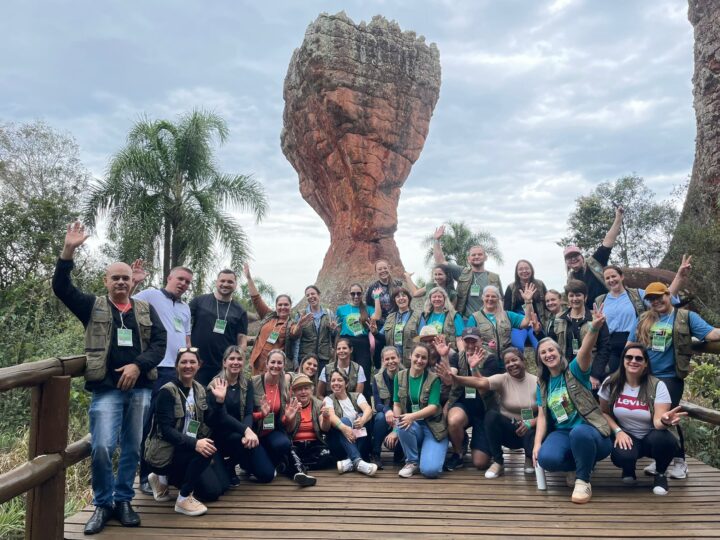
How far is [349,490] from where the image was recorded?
481cm

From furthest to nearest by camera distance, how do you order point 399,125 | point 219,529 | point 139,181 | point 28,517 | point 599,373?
point 399,125
point 139,181
point 599,373
point 219,529
point 28,517

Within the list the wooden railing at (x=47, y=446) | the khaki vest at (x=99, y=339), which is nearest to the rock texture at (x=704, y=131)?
the khaki vest at (x=99, y=339)

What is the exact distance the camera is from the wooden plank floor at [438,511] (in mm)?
3855

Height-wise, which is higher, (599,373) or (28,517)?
(599,373)

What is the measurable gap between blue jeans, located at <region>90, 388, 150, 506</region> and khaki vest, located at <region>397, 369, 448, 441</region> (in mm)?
2490

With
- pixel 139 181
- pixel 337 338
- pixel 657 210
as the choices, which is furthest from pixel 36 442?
pixel 657 210

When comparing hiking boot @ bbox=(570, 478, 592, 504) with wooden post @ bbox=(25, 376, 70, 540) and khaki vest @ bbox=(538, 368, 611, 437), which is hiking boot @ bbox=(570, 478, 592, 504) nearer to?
khaki vest @ bbox=(538, 368, 611, 437)

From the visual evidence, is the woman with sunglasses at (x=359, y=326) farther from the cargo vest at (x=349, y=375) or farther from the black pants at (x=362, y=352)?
the cargo vest at (x=349, y=375)

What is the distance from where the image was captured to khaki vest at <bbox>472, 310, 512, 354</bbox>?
6.00m

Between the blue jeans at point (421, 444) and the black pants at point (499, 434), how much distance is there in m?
0.46

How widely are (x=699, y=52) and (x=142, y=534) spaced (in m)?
21.2

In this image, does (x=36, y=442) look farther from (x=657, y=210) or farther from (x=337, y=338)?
(x=657, y=210)

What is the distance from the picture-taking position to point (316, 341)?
6832 millimetres

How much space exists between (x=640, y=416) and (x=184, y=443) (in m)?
3.84
